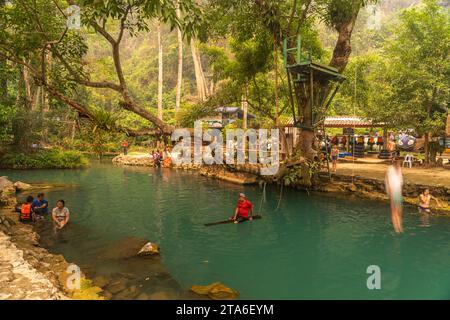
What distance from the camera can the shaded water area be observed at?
944cm

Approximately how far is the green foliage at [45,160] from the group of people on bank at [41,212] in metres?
17.5

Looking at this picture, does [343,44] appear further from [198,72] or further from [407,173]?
[198,72]

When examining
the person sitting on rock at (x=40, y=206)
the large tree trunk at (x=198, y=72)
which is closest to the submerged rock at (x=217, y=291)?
the person sitting on rock at (x=40, y=206)

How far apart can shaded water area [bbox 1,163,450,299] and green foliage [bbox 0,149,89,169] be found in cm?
1132

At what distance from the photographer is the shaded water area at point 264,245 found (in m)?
9.44

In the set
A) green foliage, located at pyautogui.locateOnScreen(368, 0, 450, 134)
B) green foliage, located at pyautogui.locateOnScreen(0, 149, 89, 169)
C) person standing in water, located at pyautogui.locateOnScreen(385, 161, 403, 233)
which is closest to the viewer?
person standing in water, located at pyautogui.locateOnScreen(385, 161, 403, 233)

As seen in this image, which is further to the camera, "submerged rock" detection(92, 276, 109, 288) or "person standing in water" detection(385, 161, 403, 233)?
"person standing in water" detection(385, 161, 403, 233)

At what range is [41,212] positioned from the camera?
15352 mm

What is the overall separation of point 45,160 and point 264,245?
26.0 metres

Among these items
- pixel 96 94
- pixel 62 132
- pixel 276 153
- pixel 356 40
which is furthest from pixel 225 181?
pixel 356 40

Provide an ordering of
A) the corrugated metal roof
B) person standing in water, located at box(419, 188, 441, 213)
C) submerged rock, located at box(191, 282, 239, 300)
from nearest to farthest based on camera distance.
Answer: submerged rock, located at box(191, 282, 239, 300)
person standing in water, located at box(419, 188, 441, 213)
the corrugated metal roof

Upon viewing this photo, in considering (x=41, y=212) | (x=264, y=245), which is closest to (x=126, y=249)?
(x=264, y=245)

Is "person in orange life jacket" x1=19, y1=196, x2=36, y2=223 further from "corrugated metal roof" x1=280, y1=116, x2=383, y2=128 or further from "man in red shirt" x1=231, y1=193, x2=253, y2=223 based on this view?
"corrugated metal roof" x1=280, y1=116, x2=383, y2=128

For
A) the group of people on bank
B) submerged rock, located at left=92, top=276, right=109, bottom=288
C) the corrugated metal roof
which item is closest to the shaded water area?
submerged rock, located at left=92, top=276, right=109, bottom=288
